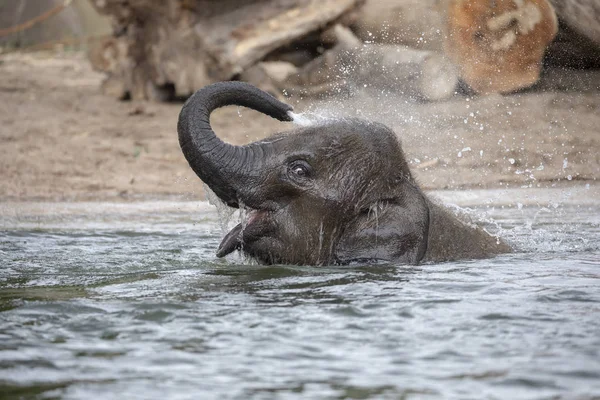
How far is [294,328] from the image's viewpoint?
17.0 feet

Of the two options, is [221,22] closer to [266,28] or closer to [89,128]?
[266,28]

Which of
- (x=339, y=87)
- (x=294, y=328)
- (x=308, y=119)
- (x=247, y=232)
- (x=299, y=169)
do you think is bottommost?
(x=294, y=328)

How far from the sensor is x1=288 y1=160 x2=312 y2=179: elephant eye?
22.5ft

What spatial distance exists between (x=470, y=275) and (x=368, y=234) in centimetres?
74

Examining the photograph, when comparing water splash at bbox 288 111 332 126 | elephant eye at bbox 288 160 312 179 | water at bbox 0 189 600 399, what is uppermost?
water splash at bbox 288 111 332 126

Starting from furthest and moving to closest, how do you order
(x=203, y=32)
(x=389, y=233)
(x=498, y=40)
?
1. (x=203, y=32)
2. (x=498, y=40)
3. (x=389, y=233)

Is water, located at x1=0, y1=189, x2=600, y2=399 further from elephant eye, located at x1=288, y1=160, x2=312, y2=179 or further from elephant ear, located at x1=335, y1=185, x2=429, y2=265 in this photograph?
elephant eye, located at x1=288, y1=160, x2=312, y2=179

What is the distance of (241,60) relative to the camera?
14.7 meters

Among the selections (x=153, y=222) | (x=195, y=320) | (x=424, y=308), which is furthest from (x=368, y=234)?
(x=153, y=222)

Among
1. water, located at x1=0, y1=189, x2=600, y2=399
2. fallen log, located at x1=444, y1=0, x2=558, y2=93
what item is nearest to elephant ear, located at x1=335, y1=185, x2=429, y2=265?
water, located at x1=0, y1=189, x2=600, y2=399

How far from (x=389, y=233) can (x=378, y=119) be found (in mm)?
5279

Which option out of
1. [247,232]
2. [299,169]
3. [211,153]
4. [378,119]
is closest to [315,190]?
[299,169]

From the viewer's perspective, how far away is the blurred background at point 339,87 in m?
12.5

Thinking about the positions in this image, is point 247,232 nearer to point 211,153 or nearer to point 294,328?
point 211,153
